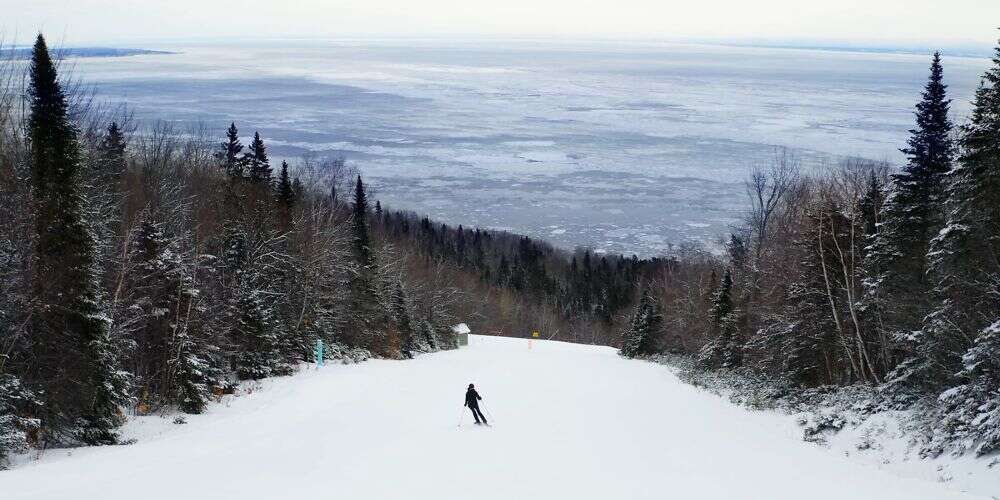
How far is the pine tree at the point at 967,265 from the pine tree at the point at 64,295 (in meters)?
17.8

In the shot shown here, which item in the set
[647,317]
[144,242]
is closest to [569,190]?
[647,317]

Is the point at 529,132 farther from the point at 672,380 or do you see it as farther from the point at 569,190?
the point at 672,380

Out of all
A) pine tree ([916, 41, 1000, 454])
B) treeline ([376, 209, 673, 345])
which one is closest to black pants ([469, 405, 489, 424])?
pine tree ([916, 41, 1000, 454])

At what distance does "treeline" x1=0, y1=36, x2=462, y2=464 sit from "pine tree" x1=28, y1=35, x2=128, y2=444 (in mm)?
30

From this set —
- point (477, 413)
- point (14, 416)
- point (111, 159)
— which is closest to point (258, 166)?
point (111, 159)

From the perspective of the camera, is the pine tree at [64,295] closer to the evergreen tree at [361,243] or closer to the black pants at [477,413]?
the black pants at [477,413]

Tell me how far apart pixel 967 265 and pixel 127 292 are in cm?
2272

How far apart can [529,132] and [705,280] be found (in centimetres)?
10173

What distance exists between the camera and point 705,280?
6450cm

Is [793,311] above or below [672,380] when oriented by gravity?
above

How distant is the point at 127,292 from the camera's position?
73.6 feet

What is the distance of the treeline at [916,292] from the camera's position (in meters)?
15.2

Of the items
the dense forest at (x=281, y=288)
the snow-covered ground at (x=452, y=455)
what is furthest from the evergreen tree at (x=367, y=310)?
the snow-covered ground at (x=452, y=455)

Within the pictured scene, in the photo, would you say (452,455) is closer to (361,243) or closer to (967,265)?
(967,265)
